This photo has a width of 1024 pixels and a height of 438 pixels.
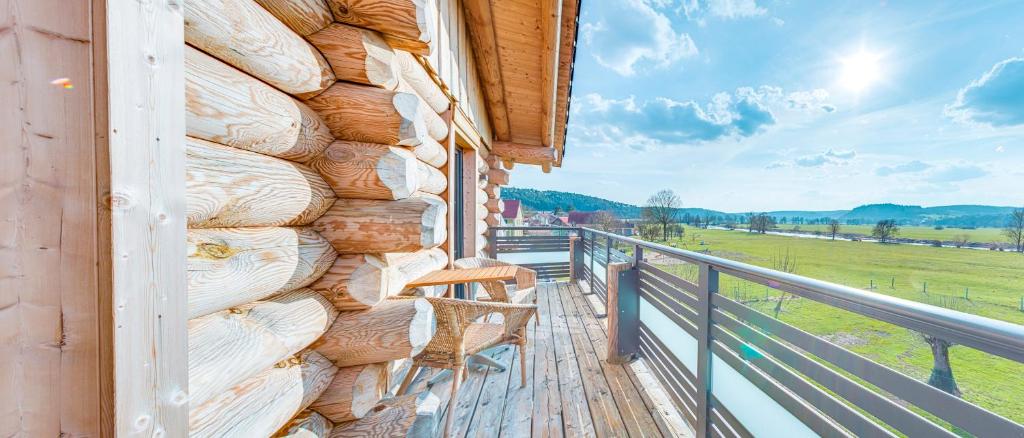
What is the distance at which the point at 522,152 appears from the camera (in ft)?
16.9

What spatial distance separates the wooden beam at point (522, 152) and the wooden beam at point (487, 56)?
506 mm

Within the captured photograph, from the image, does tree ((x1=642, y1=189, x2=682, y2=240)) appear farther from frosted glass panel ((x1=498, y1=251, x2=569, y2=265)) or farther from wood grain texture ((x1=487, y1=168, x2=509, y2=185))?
wood grain texture ((x1=487, y1=168, x2=509, y2=185))

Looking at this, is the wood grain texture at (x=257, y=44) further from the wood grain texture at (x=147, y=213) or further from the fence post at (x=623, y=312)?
the fence post at (x=623, y=312)

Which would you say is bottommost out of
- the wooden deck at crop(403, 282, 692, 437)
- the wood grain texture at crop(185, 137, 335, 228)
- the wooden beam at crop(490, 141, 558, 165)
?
the wooden deck at crop(403, 282, 692, 437)

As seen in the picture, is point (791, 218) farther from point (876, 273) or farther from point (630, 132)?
point (630, 132)

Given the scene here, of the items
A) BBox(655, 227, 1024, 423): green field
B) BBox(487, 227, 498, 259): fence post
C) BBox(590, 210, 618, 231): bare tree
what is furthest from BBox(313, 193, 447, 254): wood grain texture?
BBox(590, 210, 618, 231): bare tree

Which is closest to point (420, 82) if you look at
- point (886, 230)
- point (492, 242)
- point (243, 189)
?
point (243, 189)

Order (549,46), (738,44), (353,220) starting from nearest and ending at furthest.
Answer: (353,220) < (549,46) < (738,44)

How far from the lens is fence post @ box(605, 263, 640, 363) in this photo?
259cm

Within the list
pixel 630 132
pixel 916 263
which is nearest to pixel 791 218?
pixel 916 263

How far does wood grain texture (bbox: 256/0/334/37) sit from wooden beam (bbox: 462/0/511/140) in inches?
69.5

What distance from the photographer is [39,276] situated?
61cm

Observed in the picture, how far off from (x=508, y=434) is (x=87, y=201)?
1.89 meters

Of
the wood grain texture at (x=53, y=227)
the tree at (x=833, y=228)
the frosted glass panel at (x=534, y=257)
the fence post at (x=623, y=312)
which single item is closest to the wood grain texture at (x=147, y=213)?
the wood grain texture at (x=53, y=227)
